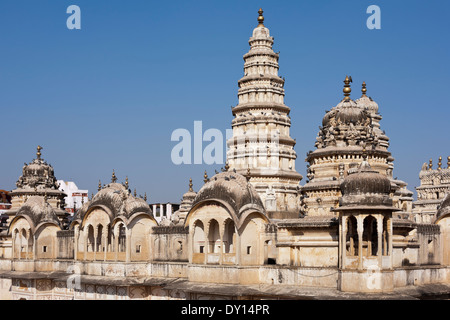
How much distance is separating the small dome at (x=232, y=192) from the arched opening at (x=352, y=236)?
4733mm

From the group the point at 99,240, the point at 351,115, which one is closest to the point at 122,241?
the point at 99,240

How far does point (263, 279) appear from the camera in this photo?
3155 cm

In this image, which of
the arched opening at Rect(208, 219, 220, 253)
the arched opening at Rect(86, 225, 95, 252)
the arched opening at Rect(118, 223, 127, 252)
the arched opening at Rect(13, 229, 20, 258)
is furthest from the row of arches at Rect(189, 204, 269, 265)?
the arched opening at Rect(13, 229, 20, 258)

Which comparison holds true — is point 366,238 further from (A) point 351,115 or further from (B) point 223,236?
(B) point 223,236

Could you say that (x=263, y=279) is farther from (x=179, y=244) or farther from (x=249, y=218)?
(x=179, y=244)

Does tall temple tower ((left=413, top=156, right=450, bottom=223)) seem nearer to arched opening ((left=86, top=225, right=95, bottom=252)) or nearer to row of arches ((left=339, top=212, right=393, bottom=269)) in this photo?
arched opening ((left=86, top=225, right=95, bottom=252))

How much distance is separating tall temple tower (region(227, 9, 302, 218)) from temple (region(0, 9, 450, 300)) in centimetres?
8

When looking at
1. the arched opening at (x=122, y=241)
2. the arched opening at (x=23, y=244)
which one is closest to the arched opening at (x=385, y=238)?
the arched opening at (x=122, y=241)

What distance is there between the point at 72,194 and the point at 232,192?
6192 cm

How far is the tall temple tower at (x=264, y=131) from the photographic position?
47.6m

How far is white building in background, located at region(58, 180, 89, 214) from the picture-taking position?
298 ft

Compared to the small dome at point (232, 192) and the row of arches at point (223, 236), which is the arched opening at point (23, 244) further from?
the small dome at point (232, 192)
